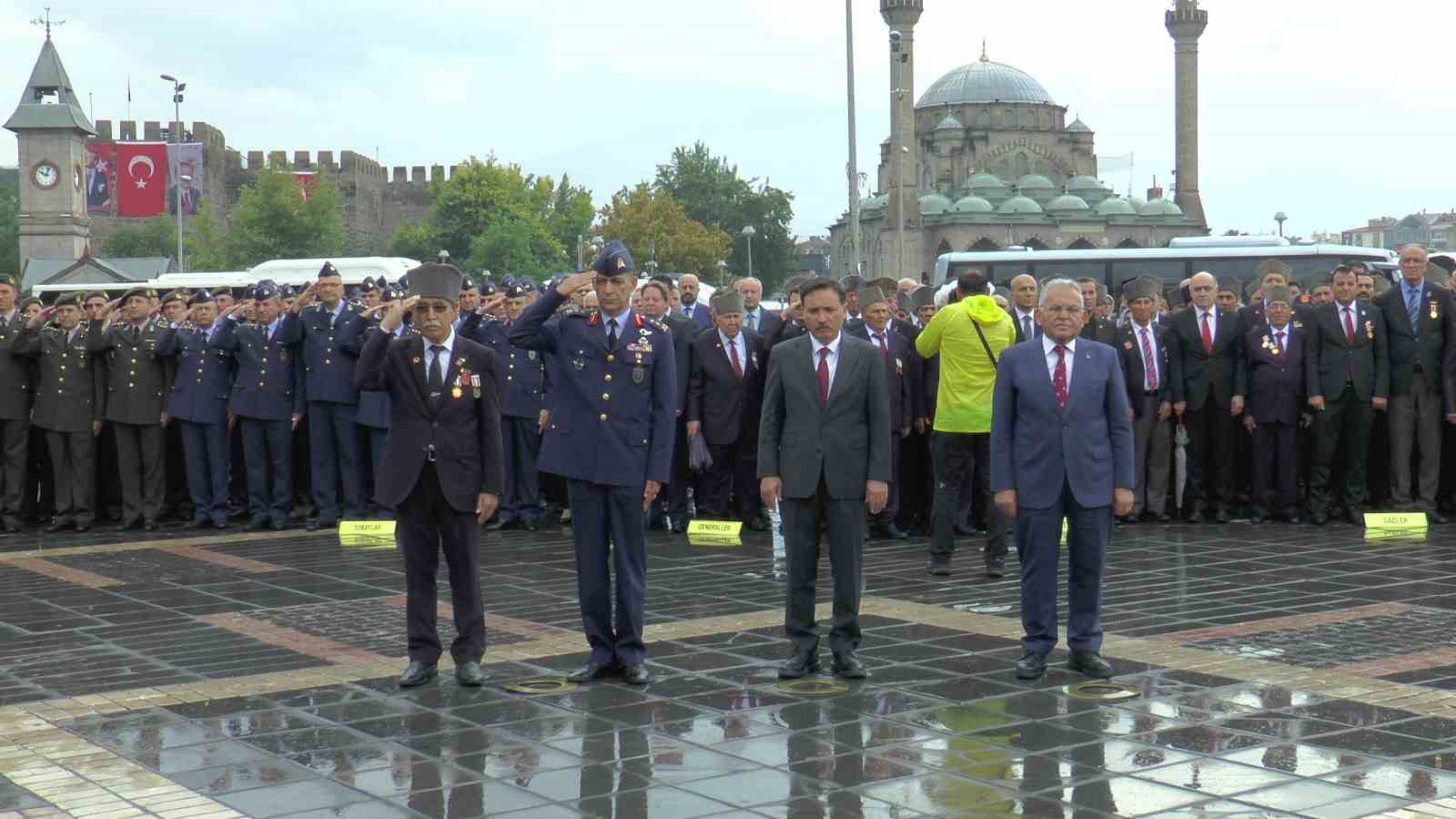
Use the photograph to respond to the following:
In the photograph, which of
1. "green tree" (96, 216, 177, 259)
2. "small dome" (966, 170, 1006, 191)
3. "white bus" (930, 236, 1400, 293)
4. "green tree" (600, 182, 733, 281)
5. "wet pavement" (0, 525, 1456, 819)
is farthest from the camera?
"small dome" (966, 170, 1006, 191)

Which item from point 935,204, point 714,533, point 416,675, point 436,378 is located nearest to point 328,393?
point 714,533

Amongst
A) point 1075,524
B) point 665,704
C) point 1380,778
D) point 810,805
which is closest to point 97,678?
point 665,704

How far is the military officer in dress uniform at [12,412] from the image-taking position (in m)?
16.5

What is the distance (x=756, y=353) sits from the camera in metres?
15.2

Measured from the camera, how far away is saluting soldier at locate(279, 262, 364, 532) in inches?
625

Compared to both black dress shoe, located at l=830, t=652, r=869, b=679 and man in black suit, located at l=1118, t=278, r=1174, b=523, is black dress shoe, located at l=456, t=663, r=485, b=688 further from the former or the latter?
man in black suit, located at l=1118, t=278, r=1174, b=523

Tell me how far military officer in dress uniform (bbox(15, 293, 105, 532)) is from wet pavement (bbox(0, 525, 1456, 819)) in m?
4.63

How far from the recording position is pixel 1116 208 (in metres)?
110

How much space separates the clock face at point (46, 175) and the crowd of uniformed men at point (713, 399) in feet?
278

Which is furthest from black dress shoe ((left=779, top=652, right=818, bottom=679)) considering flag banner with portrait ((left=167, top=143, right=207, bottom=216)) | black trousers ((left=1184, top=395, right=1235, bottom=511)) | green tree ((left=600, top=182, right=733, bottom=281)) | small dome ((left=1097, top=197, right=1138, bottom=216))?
small dome ((left=1097, top=197, right=1138, bottom=216))

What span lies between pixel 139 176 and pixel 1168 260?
85155 millimetres

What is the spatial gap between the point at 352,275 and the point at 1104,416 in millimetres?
31905

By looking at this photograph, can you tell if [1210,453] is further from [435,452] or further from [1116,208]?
[1116,208]

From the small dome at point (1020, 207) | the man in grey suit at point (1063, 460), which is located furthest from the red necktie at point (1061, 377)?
the small dome at point (1020, 207)
